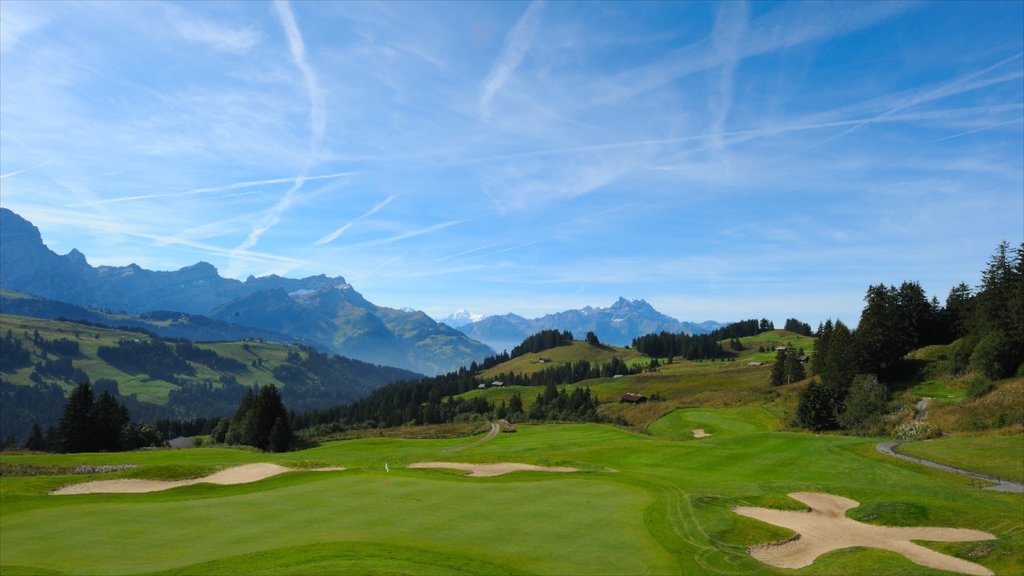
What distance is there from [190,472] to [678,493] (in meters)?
31.8

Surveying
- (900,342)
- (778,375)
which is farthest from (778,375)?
(900,342)

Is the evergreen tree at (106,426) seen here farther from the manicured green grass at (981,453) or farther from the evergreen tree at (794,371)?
the evergreen tree at (794,371)

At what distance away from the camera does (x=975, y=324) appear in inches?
3307

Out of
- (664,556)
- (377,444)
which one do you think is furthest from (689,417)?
(664,556)

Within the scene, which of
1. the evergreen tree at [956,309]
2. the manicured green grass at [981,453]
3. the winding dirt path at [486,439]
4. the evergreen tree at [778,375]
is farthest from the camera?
the evergreen tree at [778,375]

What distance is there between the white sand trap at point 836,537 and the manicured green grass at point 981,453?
18093 mm

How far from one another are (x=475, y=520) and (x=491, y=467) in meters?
18.7

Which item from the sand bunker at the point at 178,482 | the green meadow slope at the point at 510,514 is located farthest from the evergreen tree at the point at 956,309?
the sand bunker at the point at 178,482

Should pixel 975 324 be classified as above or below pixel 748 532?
above

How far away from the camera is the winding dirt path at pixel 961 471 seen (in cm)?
3550

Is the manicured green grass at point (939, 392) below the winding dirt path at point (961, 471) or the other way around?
the other way around

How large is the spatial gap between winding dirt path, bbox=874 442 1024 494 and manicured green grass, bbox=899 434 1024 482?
702 mm

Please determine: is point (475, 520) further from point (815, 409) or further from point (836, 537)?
point (815, 409)

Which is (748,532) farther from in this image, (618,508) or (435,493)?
(435,493)
